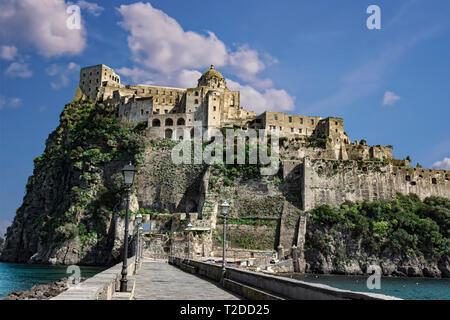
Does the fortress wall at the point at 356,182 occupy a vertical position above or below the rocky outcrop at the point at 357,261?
above

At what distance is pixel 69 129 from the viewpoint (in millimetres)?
68312

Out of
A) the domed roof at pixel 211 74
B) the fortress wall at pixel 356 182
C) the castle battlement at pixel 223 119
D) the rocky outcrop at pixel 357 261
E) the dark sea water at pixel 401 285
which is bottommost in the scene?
the dark sea water at pixel 401 285

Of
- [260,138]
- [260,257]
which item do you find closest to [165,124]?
[260,138]

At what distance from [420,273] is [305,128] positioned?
2664cm

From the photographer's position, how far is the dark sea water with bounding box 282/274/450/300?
1302 inches

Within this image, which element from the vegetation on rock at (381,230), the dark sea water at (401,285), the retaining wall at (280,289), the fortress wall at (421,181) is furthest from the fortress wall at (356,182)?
the retaining wall at (280,289)

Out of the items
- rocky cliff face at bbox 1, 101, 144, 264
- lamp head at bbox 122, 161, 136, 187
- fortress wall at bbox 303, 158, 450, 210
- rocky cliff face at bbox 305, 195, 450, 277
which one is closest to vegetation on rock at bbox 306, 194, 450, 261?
rocky cliff face at bbox 305, 195, 450, 277

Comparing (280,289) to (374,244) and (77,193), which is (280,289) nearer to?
(374,244)

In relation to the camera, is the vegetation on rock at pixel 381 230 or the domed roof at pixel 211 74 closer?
the vegetation on rock at pixel 381 230

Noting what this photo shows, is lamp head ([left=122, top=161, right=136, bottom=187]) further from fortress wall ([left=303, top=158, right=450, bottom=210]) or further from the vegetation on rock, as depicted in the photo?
fortress wall ([left=303, top=158, right=450, bottom=210])

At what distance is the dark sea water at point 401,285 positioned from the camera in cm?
3308

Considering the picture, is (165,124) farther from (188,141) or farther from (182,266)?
(182,266)

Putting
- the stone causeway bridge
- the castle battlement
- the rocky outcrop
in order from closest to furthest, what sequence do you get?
the stone causeway bridge → the rocky outcrop → the castle battlement

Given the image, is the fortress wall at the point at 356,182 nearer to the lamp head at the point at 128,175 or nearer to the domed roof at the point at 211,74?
the domed roof at the point at 211,74
